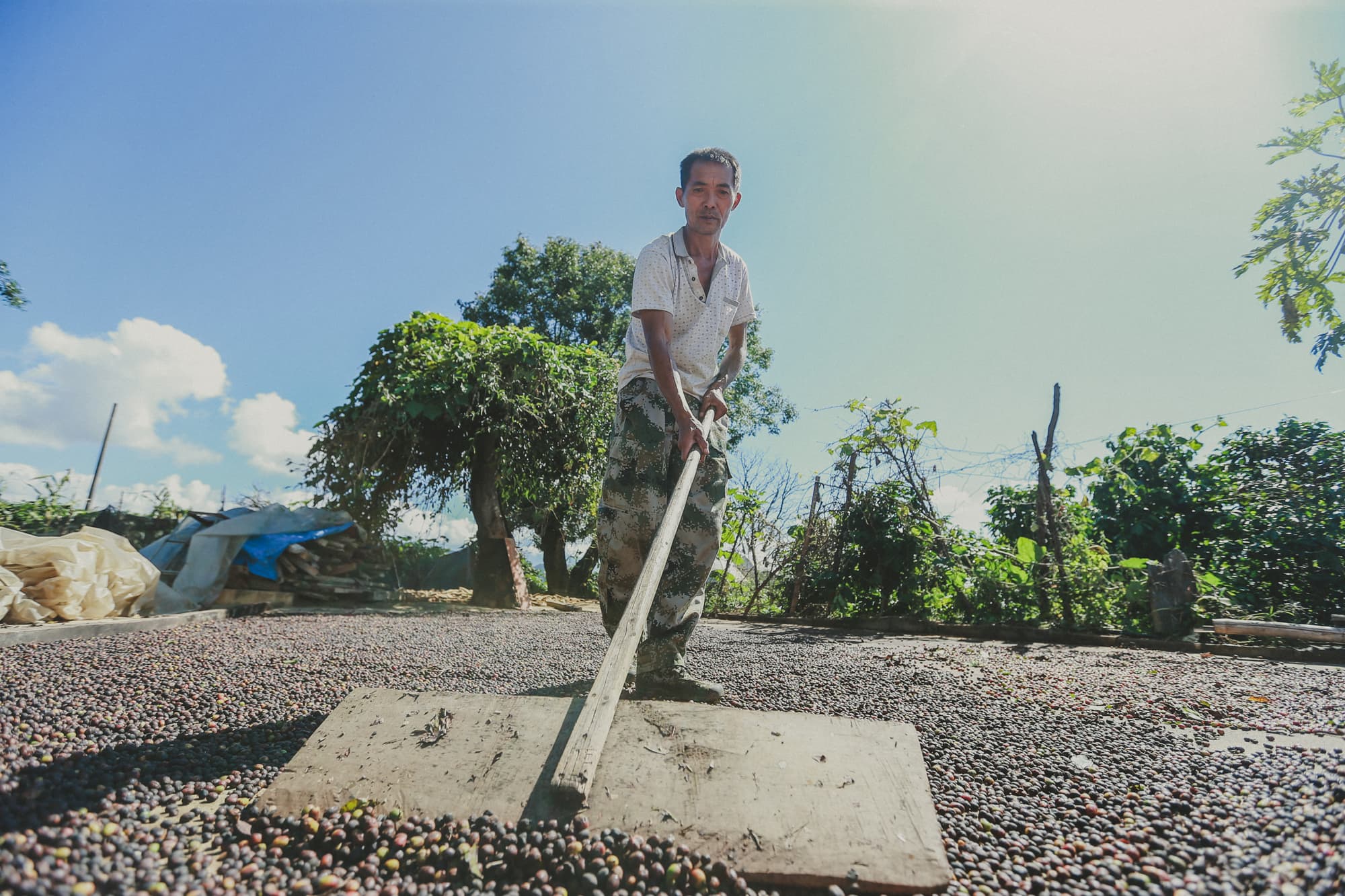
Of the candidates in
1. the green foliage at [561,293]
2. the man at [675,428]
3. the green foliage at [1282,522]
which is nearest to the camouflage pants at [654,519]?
the man at [675,428]

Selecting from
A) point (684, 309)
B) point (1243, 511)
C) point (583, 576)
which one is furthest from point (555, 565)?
point (684, 309)

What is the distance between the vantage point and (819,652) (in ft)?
13.8

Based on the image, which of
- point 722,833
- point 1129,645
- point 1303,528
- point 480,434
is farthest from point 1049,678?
point 480,434

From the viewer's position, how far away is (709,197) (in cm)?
258

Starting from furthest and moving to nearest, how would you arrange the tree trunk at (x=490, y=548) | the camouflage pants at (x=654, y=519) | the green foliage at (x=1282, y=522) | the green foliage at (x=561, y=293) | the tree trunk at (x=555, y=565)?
the green foliage at (x=561, y=293)
the tree trunk at (x=555, y=565)
the tree trunk at (x=490, y=548)
the green foliage at (x=1282, y=522)
the camouflage pants at (x=654, y=519)

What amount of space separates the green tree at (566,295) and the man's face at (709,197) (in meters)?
11.1

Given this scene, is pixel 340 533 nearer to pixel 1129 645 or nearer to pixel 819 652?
pixel 819 652

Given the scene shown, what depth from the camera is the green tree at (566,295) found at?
14.0 m

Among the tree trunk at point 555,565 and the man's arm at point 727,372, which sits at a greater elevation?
the man's arm at point 727,372

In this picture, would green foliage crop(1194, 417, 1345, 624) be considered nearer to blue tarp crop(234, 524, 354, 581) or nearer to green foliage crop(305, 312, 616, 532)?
green foliage crop(305, 312, 616, 532)

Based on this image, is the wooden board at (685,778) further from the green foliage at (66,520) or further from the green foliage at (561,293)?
the green foliage at (561,293)

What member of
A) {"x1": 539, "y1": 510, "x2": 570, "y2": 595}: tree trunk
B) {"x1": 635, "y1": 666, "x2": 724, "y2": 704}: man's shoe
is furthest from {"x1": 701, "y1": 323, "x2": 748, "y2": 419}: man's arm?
{"x1": 539, "y1": 510, "x2": 570, "y2": 595}: tree trunk

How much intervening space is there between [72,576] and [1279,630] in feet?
24.5

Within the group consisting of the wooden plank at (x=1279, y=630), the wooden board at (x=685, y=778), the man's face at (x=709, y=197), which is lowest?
the wooden board at (x=685, y=778)
